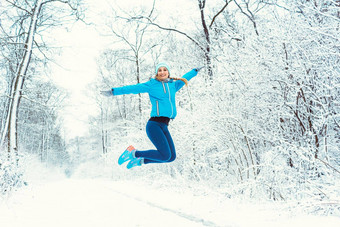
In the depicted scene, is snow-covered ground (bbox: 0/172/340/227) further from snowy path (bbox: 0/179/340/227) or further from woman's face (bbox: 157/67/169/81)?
woman's face (bbox: 157/67/169/81)

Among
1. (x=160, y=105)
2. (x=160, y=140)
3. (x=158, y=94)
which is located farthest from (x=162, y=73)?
(x=160, y=140)

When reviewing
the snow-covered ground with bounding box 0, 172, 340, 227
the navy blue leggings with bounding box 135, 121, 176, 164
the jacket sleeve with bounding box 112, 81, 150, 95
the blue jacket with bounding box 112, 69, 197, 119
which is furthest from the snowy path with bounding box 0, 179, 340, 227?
the jacket sleeve with bounding box 112, 81, 150, 95

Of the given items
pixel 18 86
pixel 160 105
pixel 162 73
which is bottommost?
pixel 160 105

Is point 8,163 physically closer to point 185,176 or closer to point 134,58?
point 185,176

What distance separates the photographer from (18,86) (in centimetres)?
727

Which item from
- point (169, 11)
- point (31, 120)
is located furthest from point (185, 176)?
point (31, 120)

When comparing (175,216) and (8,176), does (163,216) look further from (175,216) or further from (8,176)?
(8,176)

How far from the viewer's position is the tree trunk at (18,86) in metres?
7.01

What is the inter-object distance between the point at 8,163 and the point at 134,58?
35.4 ft

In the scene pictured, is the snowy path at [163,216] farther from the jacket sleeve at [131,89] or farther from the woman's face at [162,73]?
the woman's face at [162,73]

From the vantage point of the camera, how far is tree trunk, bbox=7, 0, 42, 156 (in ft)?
23.0

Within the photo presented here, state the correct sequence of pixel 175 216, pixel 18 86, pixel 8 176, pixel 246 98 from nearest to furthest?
pixel 175 216
pixel 246 98
pixel 8 176
pixel 18 86

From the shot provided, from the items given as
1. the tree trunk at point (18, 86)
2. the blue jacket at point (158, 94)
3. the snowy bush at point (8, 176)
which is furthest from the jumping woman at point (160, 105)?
the tree trunk at point (18, 86)

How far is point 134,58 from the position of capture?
14.9 meters
